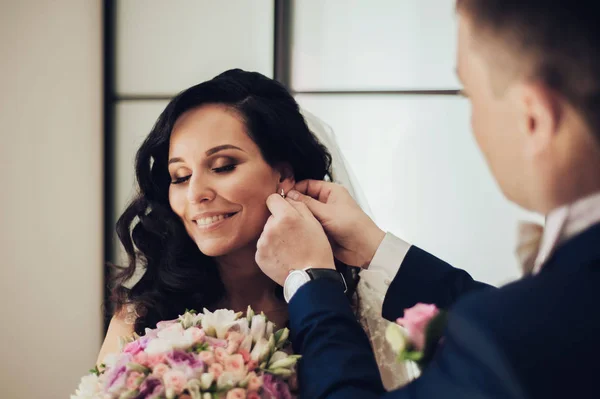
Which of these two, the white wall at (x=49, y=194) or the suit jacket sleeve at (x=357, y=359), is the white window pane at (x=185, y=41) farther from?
the suit jacket sleeve at (x=357, y=359)

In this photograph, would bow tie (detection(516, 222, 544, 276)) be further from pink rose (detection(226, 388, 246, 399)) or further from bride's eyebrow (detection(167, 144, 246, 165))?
bride's eyebrow (detection(167, 144, 246, 165))

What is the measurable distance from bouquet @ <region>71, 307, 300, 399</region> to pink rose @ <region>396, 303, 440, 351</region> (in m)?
0.29

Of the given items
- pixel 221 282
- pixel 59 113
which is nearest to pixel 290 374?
pixel 221 282

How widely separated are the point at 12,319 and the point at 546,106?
2.27 metres

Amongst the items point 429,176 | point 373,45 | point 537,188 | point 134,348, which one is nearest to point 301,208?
point 134,348

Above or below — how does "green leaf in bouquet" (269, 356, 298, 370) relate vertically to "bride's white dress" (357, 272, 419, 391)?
above

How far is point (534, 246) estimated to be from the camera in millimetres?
744

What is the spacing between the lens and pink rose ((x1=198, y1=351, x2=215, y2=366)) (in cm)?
93

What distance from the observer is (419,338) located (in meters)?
0.70

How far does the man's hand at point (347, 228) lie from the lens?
1251 mm

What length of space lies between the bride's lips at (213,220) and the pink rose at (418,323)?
699 mm

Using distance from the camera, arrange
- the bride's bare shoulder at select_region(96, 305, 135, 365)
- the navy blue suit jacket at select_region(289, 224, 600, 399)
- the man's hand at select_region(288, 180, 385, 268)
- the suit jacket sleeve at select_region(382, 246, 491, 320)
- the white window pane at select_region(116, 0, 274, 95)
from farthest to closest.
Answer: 1. the white window pane at select_region(116, 0, 274, 95)
2. the bride's bare shoulder at select_region(96, 305, 135, 365)
3. the man's hand at select_region(288, 180, 385, 268)
4. the suit jacket sleeve at select_region(382, 246, 491, 320)
5. the navy blue suit jacket at select_region(289, 224, 600, 399)

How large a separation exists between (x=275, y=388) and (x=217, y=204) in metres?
0.53

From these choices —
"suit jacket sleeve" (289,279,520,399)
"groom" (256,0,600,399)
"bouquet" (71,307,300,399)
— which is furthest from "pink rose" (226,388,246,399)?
A: "groom" (256,0,600,399)
